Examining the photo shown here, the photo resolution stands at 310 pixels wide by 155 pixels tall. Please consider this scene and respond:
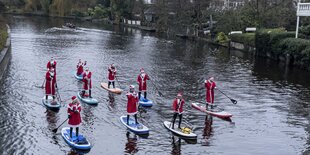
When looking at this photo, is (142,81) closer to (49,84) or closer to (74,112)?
(49,84)

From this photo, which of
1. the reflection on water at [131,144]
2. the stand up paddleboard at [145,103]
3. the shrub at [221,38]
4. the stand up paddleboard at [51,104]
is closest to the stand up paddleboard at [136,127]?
the reflection on water at [131,144]

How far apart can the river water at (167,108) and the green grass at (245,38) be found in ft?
27.7

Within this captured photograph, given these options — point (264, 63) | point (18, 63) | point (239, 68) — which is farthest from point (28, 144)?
point (264, 63)

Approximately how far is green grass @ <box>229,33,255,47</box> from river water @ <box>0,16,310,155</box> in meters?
8.44

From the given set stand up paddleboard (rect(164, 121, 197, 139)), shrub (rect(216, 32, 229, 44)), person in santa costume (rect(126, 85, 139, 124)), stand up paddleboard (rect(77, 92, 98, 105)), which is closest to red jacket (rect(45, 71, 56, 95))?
stand up paddleboard (rect(77, 92, 98, 105))

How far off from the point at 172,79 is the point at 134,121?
15302mm

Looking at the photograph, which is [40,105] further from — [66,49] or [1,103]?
[66,49]

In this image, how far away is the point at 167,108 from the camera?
25609 mm

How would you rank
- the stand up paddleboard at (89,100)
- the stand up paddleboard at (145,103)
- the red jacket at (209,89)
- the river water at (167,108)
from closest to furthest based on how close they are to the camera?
the river water at (167,108)
the red jacket at (209,89)
the stand up paddleboard at (89,100)
the stand up paddleboard at (145,103)

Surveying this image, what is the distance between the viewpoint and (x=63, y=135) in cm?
1880

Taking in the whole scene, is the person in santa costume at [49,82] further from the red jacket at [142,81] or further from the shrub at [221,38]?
the shrub at [221,38]

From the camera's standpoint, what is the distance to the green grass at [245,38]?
5825 centimetres

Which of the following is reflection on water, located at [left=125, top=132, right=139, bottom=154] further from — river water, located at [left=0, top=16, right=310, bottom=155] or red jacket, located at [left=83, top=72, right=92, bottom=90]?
red jacket, located at [left=83, top=72, right=92, bottom=90]

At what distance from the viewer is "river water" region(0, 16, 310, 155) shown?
18.9 meters
